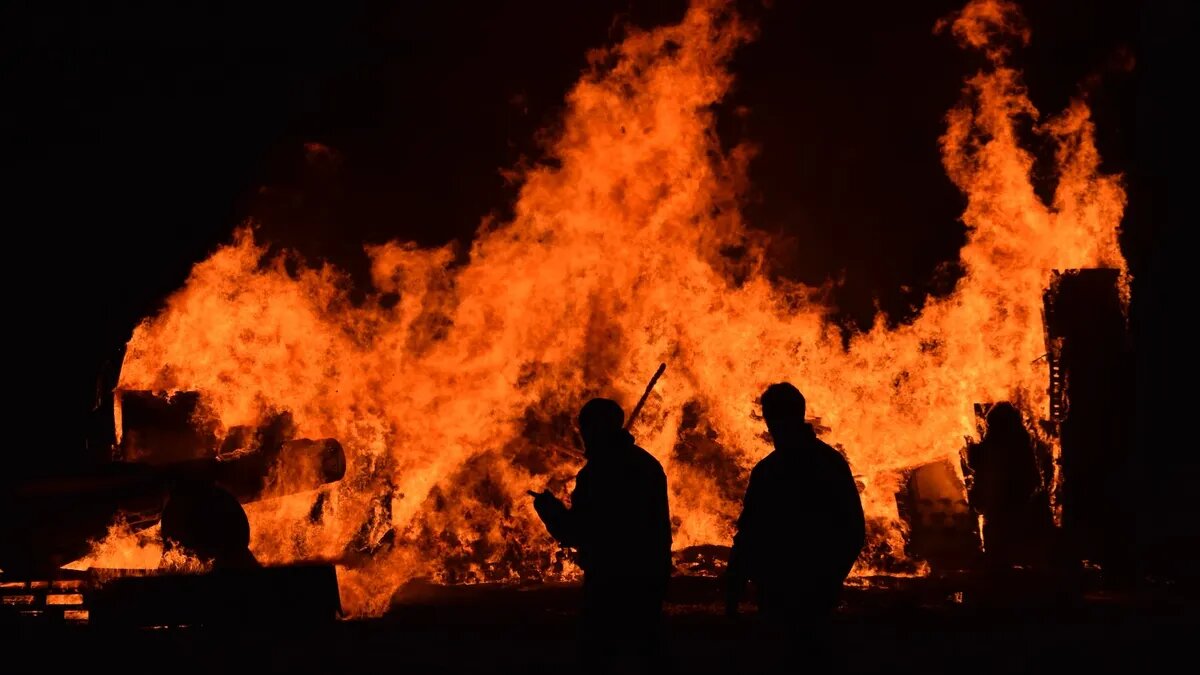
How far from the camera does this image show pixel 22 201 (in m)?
11.1

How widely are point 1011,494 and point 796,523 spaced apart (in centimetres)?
417

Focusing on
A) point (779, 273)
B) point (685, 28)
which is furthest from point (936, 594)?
point (685, 28)

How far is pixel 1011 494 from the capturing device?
780 cm

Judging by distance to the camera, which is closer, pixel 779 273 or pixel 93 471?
pixel 93 471

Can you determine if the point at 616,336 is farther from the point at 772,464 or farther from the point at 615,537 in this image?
the point at 772,464

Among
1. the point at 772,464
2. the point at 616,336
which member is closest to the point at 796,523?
the point at 772,464

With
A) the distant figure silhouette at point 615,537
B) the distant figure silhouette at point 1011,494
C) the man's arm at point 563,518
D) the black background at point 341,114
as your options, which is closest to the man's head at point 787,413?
the distant figure silhouette at point 615,537

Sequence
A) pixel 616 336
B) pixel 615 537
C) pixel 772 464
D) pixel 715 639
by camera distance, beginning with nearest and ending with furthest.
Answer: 1. pixel 772 464
2. pixel 615 537
3. pixel 715 639
4. pixel 616 336

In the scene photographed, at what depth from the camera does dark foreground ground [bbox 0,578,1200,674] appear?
5.75 metres

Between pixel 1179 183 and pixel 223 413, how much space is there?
979cm

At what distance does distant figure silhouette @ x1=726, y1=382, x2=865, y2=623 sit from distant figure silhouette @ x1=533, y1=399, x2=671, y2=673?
408mm

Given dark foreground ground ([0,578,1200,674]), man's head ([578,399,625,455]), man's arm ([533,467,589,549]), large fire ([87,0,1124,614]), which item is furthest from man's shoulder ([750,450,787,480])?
large fire ([87,0,1124,614])

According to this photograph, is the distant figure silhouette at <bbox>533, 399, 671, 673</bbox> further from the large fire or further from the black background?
the black background

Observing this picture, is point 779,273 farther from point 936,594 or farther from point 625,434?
point 625,434
